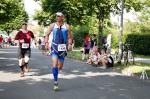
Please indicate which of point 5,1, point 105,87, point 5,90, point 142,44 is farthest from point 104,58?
point 5,1

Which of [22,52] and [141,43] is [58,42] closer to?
[22,52]

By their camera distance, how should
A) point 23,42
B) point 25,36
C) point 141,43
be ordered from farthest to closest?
point 141,43, point 25,36, point 23,42

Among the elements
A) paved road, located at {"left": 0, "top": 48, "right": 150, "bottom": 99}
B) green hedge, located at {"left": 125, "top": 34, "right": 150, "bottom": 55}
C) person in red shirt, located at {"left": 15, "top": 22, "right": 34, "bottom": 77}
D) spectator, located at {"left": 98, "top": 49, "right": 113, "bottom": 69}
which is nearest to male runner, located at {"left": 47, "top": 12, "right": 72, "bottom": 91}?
paved road, located at {"left": 0, "top": 48, "right": 150, "bottom": 99}

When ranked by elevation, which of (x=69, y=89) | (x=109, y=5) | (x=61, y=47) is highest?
(x=109, y=5)

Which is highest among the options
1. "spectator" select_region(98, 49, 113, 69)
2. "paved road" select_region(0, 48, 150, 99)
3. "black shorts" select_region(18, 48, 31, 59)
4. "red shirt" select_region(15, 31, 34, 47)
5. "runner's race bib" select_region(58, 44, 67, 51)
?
"red shirt" select_region(15, 31, 34, 47)

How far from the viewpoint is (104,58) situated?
2066cm

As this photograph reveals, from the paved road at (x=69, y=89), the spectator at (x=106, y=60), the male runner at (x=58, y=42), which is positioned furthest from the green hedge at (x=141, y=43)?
the male runner at (x=58, y=42)

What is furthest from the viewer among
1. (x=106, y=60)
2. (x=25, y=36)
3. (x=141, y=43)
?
(x=141, y=43)

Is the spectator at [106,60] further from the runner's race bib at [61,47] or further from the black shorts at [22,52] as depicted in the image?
the runner's race bib at [61,47]

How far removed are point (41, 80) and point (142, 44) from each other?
2547cm

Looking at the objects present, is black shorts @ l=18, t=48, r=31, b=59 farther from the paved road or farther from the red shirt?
the paved road

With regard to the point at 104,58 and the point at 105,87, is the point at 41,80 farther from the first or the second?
the point at 104,58

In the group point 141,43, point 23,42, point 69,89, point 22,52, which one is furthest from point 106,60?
point 141,43

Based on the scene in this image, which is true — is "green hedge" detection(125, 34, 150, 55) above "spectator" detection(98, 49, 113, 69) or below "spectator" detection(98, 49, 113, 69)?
above
